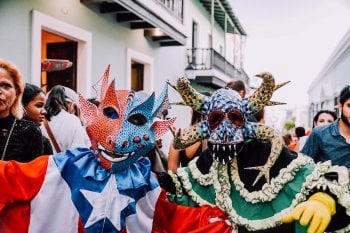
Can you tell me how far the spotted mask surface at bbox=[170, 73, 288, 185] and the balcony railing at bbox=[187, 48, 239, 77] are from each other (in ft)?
37.9

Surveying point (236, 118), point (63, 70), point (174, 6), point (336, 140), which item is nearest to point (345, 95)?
point (336, 140)

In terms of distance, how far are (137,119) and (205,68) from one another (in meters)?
12.4

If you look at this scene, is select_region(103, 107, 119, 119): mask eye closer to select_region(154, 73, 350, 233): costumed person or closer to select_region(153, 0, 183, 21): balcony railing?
select_region(154, 73, 350, 233): costumed person

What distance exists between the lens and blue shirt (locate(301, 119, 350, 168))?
3410mm

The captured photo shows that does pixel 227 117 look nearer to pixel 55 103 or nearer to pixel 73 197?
pixel 73 197

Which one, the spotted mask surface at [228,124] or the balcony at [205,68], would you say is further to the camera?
the balcony at [205,68]

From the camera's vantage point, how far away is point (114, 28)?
8023mm

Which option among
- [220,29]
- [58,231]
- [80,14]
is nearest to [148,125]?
[58,231]

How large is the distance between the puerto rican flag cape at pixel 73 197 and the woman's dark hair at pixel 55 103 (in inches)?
61.2

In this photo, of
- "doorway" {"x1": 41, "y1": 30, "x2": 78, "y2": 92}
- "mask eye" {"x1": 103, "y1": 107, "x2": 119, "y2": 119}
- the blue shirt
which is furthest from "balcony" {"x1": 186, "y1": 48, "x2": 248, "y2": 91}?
"mask eye" {"x1": 103, "y1": 107, "x2": 119, "y2": 119}

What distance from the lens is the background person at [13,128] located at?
2.34 metres

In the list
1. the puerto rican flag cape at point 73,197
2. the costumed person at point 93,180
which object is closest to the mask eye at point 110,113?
the costumed person at point 93,180

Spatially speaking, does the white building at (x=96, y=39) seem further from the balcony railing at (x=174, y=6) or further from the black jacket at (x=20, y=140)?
the black jacket at (x=20, y=140)

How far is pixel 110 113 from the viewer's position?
80.5 inches
